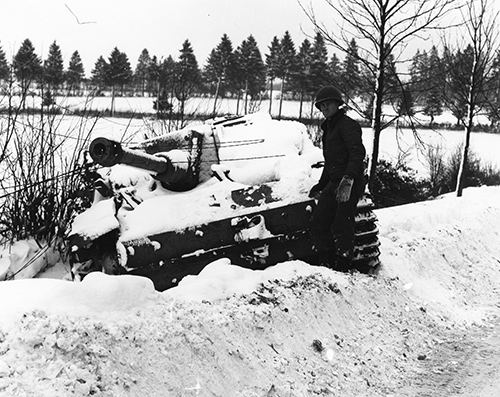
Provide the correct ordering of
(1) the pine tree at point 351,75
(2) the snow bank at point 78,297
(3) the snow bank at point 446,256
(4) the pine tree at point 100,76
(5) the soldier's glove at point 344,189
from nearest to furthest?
(2) the snow bank at point 78,297 < (5) the soldier's glove at point 344,189 < (3) the snow bank at point 446,256 < (4) the pine tree at point 100,76 < (1) the pine tree at point 351,75

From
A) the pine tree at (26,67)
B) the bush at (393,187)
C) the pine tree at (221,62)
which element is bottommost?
the bush at (393,187)

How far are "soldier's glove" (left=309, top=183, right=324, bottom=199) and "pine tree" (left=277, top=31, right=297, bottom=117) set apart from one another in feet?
177

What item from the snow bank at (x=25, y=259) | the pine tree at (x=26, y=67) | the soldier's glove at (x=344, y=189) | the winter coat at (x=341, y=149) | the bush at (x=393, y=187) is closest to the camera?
the soldier's glove at (x=344, y=189)

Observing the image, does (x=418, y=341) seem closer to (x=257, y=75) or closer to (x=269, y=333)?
(x=269, y=333)

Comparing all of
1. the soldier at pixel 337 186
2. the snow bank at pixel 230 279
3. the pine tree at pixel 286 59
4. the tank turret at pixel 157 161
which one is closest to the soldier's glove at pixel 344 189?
the soldier at pixel 337 186

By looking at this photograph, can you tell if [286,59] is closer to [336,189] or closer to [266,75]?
[266,75]

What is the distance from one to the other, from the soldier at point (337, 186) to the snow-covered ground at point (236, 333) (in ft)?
1.20

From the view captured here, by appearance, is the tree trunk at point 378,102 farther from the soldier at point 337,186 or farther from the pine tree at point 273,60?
the pine tree at point 273,60

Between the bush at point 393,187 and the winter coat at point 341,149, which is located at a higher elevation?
the winter coat at point 341,149

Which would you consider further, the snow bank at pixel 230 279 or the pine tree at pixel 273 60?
the pine tree at pixel 273 60

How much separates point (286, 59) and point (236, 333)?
192 ft

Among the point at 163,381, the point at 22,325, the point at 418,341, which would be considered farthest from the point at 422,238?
the point at 22,325

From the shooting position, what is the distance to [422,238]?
8.34 metres

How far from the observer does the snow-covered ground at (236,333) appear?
9.96 ft
